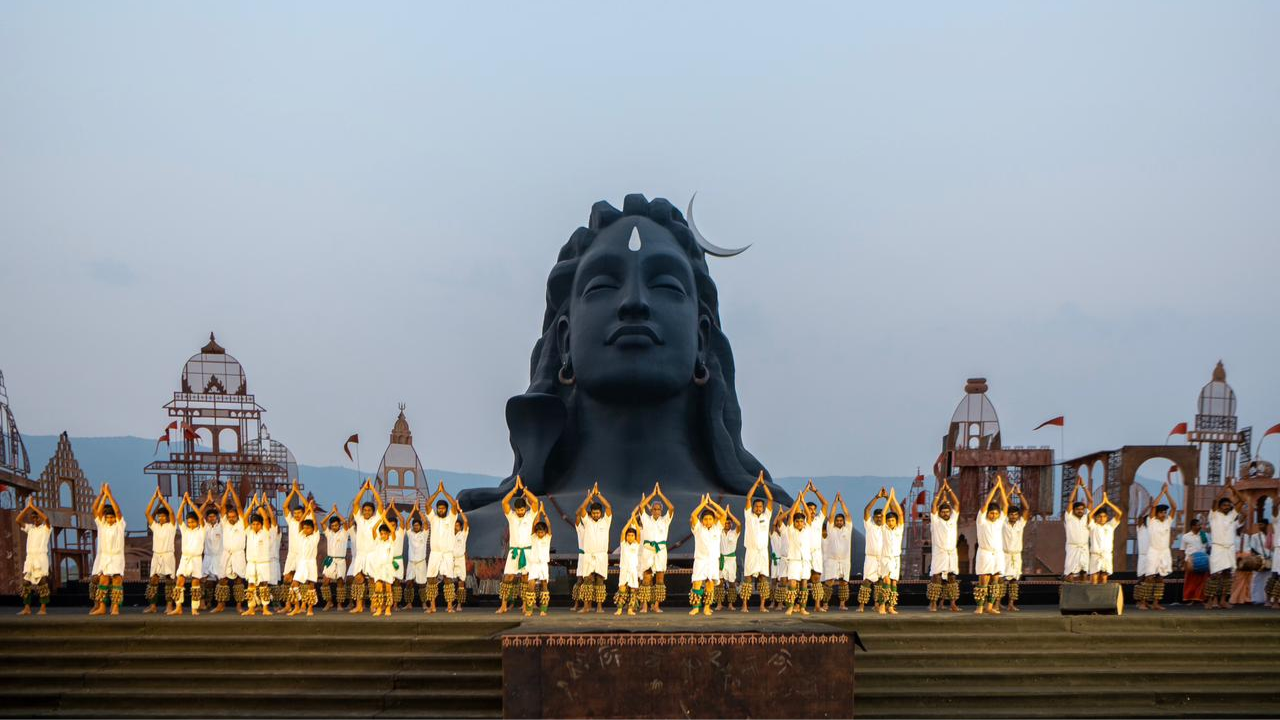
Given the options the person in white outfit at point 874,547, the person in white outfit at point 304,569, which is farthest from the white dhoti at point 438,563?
the person in white outfit at point 874,547

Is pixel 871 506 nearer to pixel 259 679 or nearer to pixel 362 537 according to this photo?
pixel 362 537

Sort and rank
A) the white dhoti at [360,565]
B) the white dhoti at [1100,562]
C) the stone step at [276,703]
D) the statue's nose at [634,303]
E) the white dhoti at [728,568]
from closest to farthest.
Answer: the stone step at [276,703]
the white dhoti at [360,565]
the white dhoti at [1100,562]
the white dhoti at [728,568]
the statue's nose at [634,303]

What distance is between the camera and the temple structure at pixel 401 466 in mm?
35531

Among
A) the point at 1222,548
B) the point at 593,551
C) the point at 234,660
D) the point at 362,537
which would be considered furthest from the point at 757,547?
the point at 234,660

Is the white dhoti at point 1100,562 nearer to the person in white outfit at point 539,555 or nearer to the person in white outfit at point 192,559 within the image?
the person in white outfit at point 539,555

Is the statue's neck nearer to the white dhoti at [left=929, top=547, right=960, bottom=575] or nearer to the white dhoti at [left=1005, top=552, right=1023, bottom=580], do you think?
the white dhoti at [left=929, top=547, right=960, bottom=575]

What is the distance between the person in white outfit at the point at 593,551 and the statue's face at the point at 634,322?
5865 mm

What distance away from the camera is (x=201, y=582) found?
1480 cm

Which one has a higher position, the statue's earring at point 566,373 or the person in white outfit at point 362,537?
the statue's earring at point 566,373

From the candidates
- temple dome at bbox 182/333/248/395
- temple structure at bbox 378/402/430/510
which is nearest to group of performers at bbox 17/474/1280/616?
temple dome at bbox 182/333/248/395

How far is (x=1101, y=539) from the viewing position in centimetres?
1471

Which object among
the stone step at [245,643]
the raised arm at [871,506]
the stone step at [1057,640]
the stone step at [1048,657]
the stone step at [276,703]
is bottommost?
the stone step at [276,703]

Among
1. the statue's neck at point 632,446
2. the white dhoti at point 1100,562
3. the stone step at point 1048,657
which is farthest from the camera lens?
the statue's neck at point 632,446

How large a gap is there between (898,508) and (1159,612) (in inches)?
123
